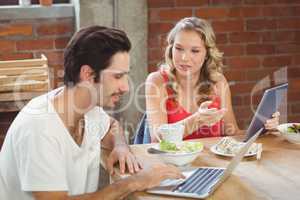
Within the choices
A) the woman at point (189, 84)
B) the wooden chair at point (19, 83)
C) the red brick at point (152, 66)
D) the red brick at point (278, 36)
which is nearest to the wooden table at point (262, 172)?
the woman at point (189, 84)

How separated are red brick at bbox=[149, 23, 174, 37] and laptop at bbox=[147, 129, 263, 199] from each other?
175cm

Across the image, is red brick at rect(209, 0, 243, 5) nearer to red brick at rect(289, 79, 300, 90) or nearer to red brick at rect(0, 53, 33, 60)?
red brick at rect(289, 79, 300, 90)

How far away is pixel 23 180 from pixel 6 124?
1754mm

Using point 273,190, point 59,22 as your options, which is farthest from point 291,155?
point 59,22

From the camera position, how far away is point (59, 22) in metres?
3.49

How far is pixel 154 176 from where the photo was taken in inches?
72.2

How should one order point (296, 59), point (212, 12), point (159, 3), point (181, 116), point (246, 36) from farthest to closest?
point (296, 59) < point (246, 36) < point (212, 12) < point (159, 3) < point (181, 116)

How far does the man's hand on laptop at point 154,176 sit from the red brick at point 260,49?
6.76 ft

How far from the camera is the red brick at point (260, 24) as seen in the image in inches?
148

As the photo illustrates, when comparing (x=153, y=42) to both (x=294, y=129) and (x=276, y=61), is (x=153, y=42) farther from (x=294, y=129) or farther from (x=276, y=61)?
(x=294, y=129)

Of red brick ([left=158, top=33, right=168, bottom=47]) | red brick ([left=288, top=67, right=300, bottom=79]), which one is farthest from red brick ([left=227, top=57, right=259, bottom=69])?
red brick ([left=158, top=33, right=168, bottom=47])

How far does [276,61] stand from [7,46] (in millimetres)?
1799

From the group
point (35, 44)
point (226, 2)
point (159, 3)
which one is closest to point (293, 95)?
point (226, 2)

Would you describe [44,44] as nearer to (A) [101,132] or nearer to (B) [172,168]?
(A) [101,132]
